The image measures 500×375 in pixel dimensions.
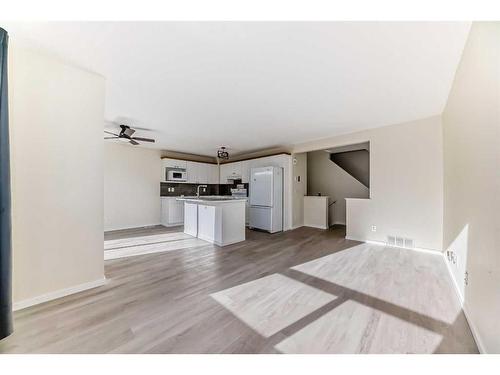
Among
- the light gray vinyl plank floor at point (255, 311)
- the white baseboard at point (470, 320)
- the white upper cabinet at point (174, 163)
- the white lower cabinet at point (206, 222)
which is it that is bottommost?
the light gray vinyl plank floor at point (255, 311)

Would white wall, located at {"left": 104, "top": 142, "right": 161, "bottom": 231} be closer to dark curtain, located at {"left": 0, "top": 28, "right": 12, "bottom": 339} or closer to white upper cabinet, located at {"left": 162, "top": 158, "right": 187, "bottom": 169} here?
white upper cabinet, located at {"left": 162, "top": 158, "right": 187, "bottom": 169}

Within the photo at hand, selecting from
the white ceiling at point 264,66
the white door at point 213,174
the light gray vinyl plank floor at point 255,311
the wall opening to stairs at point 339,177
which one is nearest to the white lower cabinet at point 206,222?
the light gray vinyl plank floor at point 255,311

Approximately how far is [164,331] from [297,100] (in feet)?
9.69

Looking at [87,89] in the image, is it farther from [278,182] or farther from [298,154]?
[298,154]

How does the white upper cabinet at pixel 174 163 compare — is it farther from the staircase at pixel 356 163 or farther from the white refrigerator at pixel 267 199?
the staircase at pixel 356 163

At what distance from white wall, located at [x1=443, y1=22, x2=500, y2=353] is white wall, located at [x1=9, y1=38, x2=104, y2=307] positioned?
10.9 ft

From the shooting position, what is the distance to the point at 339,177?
617 cm

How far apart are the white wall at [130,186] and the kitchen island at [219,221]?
2.18 meters

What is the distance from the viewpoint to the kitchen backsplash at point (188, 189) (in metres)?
6.24

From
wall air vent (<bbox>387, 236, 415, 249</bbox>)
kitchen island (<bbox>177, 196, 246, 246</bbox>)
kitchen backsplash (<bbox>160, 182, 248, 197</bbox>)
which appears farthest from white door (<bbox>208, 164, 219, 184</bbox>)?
wall air vent (<bbox>387, 236, 415, 249</bbox>)

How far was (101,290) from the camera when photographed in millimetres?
2006

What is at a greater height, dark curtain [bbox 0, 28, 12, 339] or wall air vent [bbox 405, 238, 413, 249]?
dark curtain [bbox 0, 28, 12, 339]

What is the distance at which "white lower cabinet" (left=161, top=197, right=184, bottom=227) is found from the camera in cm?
575
